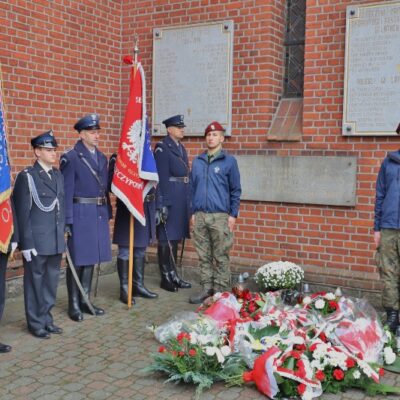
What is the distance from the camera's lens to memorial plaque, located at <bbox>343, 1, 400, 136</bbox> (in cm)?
565

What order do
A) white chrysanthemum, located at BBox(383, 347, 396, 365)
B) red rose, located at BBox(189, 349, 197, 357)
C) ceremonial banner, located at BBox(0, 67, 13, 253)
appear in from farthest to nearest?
ceremonial banner, located at BBox(0, 67, 13, 253) → white chrysanthemum, located at BBox(383, 347, 396, 365) → red rose, located at BBox(189, 349, 197, 357)

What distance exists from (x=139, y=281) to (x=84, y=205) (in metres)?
1.20

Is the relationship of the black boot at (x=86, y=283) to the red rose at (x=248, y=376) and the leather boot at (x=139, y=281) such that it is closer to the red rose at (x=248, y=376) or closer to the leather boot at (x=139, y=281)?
the leather boot at (x=139, y=281)

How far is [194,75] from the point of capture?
687cm

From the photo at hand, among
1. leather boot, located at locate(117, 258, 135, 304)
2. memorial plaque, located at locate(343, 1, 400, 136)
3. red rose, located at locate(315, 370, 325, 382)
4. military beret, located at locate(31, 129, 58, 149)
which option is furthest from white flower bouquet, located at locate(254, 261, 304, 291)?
military beret, located at locate(31, 129, 58, 149)

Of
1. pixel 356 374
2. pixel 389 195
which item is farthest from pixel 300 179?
pixel 356 374

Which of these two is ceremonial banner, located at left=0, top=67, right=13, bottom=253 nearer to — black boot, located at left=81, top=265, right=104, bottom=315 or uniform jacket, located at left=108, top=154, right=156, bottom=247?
black boot, located at left=81, top=265, right=104, bottom=315

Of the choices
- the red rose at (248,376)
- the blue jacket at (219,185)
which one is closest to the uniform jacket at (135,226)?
the blue jacket at (219,185)

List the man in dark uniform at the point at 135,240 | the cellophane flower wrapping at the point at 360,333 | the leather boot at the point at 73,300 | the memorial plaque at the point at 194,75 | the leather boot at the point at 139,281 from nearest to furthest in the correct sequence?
the cellophane flower wrapping at the point at 360,333 → the leather boot at the point at 73,300 → the man in dark uniform at the point at 135,240 → the leather boot at the point at 139,281 → the memorial plaque at the point at 194,75

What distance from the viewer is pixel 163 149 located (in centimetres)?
626

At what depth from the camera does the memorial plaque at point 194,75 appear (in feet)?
21.8

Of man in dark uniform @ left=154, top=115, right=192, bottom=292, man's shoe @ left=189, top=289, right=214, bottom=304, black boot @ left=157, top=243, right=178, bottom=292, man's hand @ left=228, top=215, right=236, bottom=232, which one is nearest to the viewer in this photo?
man's hand @ left=228, top=215, right=236, bottom=232

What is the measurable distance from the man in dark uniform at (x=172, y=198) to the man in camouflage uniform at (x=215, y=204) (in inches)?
18.9

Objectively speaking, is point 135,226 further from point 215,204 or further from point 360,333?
point 360,333
